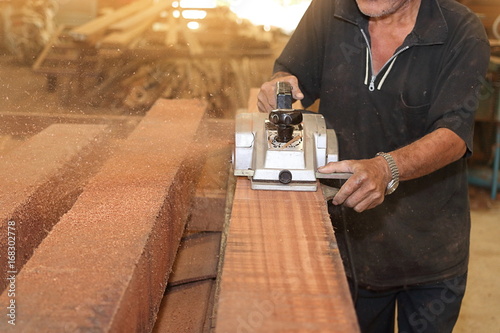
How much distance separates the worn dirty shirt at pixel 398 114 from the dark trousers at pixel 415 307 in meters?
0.06

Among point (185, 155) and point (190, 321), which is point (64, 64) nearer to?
point (185, 155)

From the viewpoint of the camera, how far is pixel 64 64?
5305 millimetres

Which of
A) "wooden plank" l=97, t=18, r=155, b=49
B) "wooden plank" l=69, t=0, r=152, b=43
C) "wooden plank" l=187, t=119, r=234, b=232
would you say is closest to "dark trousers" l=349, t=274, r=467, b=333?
"wooden plank" l=187, t=119, r=234, b=232

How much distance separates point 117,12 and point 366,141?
4775 millimetres

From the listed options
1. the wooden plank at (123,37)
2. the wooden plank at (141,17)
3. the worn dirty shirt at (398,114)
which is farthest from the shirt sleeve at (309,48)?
the wooden plank at (141,17)

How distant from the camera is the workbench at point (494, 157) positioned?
16.1ft

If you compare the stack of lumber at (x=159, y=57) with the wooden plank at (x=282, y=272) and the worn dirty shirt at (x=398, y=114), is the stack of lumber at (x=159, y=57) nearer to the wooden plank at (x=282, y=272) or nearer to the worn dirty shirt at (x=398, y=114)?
the worn dirty shirt at (x=398, y=114)

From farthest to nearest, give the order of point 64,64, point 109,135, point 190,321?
point 64,64, point 109,135, point 190,321

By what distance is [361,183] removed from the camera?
1.77 metres

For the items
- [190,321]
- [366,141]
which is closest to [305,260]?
[190,321]

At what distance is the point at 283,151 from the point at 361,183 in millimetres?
250

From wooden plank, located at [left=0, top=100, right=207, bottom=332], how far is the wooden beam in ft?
0.71

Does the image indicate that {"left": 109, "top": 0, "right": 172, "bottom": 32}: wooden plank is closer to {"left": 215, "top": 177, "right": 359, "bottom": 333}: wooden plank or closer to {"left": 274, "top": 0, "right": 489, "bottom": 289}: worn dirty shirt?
{"left": 274, "top": 0, "right": 489, "bottom": 289}: worn dirty shirt

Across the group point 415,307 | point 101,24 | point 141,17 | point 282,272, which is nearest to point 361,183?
point 282,272
